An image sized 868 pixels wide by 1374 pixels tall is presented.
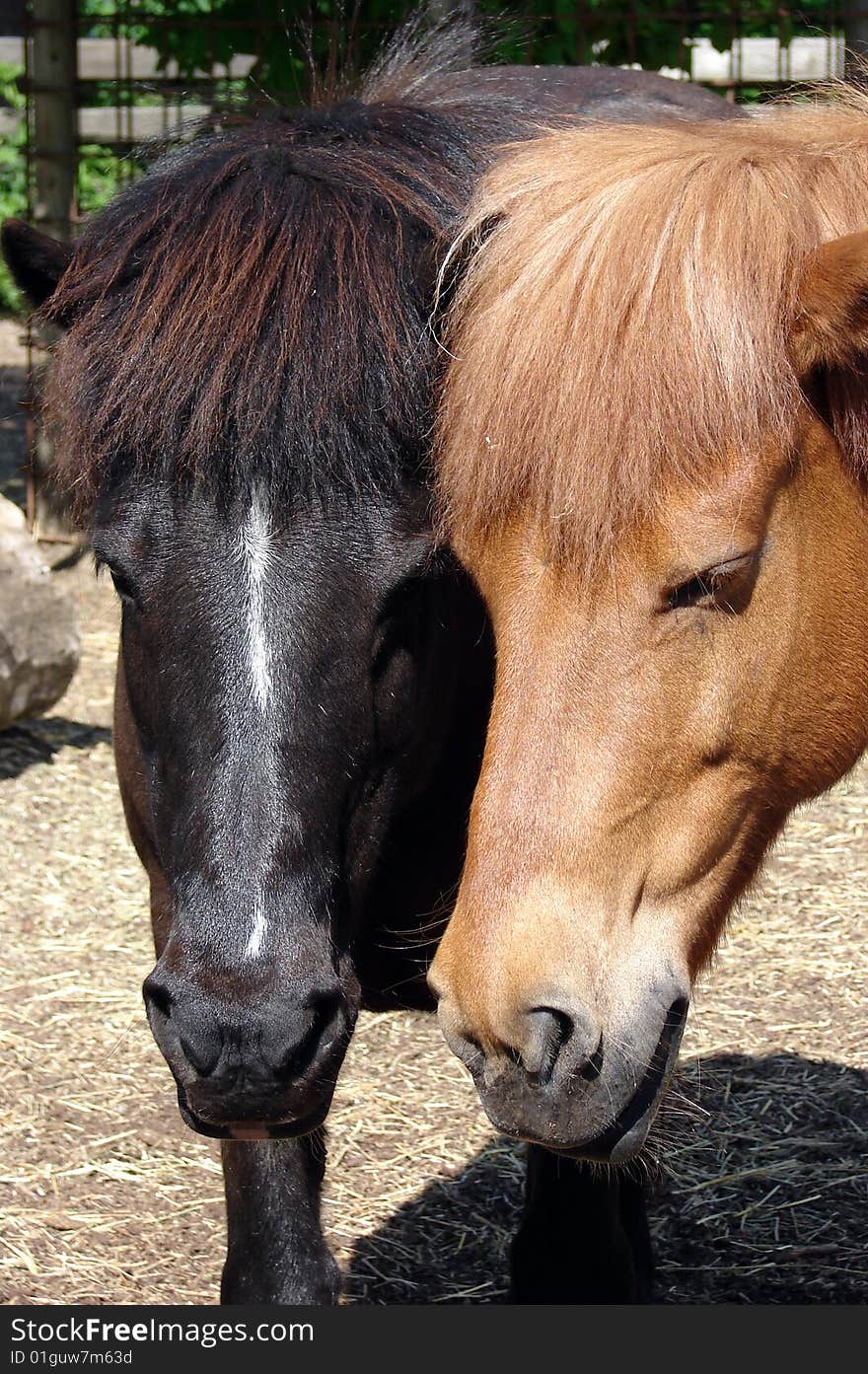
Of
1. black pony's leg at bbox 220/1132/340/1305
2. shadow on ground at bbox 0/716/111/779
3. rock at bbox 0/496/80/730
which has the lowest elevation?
shadow on ground at bbox 0/716/111/779

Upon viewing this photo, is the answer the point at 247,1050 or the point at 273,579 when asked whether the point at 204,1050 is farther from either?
the point at 273,579

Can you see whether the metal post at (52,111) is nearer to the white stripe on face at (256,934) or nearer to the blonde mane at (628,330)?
the blonde mane at (628,330)

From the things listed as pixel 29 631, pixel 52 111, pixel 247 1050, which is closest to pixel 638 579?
pixel 247 1050

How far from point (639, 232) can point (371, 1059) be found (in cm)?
278

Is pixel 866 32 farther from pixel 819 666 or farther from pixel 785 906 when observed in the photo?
pixel 819 666

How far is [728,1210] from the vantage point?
3.47 m

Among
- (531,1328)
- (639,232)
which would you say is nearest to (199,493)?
(639,232)

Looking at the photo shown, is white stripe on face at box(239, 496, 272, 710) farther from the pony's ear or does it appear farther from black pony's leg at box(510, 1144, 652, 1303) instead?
black pony's leg at box(510, 1144, 652, 1303)

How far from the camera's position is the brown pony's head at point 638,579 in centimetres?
186

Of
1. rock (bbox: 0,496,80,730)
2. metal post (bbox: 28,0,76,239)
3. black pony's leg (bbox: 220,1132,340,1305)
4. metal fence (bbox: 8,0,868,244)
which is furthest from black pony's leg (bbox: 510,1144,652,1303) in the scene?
metal post (bbox: 28,0,76,239)

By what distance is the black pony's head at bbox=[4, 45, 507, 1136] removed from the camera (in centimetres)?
203

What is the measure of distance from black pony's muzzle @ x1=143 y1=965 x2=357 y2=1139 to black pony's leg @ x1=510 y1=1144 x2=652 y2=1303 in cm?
88

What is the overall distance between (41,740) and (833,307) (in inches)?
202

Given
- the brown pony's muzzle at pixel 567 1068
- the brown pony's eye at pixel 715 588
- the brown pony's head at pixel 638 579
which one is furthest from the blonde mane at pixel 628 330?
the brown pony's muzzle at pixel 567 1068
